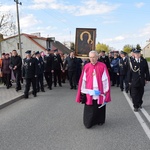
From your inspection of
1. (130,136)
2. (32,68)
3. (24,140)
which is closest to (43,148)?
(24,140)

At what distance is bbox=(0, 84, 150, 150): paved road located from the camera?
481 cm

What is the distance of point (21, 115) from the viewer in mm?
7465

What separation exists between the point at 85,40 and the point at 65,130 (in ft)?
30.8

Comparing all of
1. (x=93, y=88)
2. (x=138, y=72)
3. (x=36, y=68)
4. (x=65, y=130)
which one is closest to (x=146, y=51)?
(x=36, y=68)

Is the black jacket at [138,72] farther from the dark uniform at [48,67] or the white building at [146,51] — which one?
the white building at [146,51]

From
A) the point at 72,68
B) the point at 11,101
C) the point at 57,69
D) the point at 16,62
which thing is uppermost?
the point at 16,62

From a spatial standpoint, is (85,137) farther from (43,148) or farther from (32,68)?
(32,68)

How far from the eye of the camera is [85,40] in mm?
14578

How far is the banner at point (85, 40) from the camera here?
47.5 ft

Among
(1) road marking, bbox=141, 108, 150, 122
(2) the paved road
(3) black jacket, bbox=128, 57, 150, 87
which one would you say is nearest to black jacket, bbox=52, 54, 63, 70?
(2) the paved road

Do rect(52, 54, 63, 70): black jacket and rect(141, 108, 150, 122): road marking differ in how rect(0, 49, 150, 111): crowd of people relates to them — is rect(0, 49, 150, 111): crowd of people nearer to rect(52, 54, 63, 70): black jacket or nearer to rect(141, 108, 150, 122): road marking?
rect(52, 54, 63, 70): black jacket

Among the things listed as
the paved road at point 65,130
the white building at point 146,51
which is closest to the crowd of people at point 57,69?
the paved road at point 65,130

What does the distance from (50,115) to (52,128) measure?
1350 mm

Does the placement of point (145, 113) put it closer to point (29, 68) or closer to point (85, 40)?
point (29, 68)
